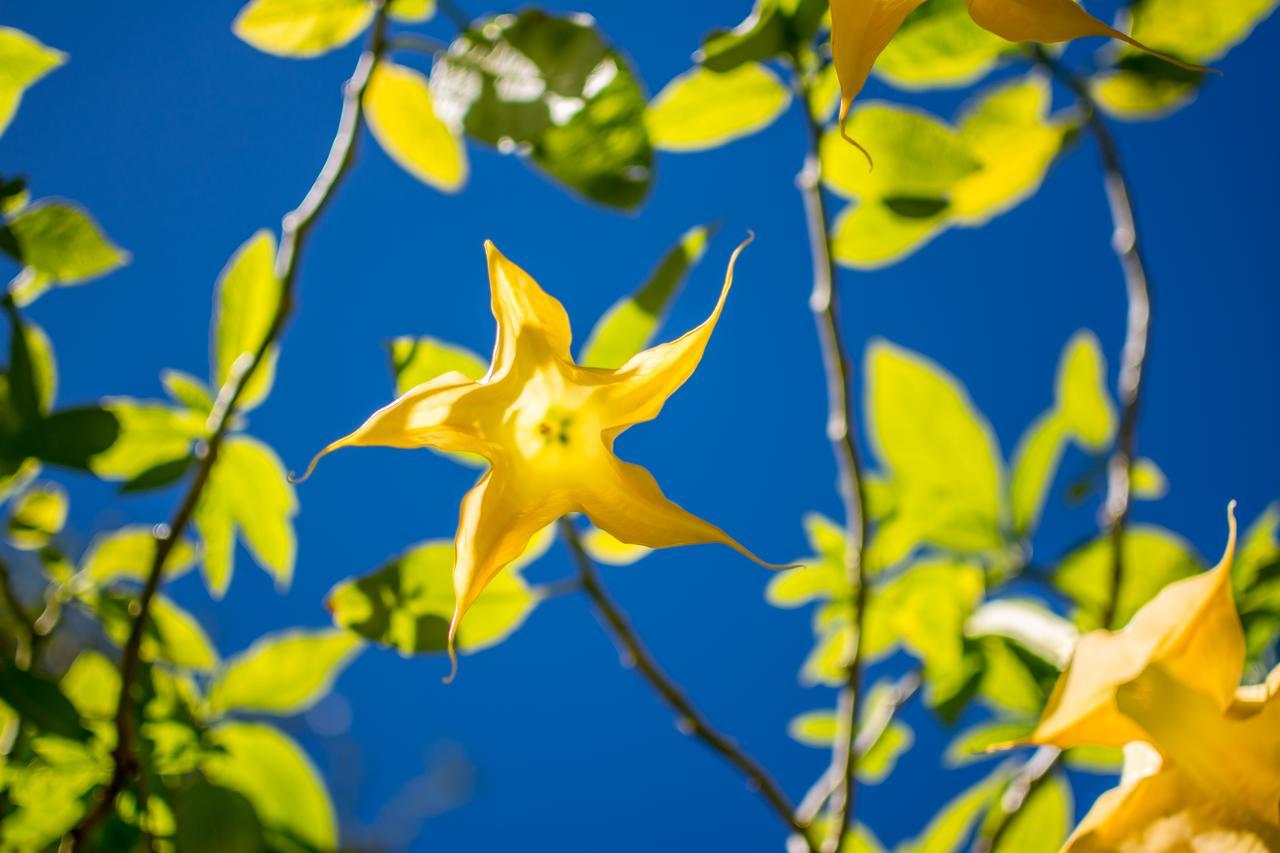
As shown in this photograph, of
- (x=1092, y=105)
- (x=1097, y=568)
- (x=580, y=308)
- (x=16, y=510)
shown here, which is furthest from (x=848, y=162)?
(x=580, y=308)

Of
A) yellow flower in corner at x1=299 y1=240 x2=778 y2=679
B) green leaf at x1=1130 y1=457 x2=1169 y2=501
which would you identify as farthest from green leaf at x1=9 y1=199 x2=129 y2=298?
green leaf at x1=1130 y1=457 x2=1169 y2=501

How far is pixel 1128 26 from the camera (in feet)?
1.62

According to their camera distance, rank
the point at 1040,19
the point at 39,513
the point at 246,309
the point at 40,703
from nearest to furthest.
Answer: the point at 1040,19
the point at 40,703
the point at 246,309
the point at 39,513

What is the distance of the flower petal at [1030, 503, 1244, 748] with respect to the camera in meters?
0.26

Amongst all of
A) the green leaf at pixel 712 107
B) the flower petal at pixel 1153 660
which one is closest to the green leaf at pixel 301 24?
the green leaf at pixel 712 107

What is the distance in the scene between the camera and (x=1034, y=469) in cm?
59

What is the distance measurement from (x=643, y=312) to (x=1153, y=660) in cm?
23

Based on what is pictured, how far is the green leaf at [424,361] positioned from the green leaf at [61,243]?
0.14m

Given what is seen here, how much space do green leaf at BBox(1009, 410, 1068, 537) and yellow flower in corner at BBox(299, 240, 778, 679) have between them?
37 cm

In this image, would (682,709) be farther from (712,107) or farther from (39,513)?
(39,513)

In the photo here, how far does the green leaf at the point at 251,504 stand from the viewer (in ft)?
1.67

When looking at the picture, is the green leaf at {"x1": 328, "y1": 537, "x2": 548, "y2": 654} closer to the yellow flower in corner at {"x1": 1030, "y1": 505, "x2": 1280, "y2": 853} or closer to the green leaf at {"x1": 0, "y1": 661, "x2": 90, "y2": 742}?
the green leaf at {"x1": 0, "y1": 661, "x2": 90, "y2": 742}

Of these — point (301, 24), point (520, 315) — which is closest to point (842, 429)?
point (520, 315)

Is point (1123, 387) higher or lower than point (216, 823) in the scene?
higher
